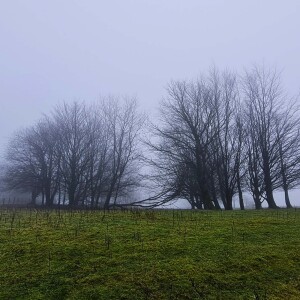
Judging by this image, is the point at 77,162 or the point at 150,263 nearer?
the point at 150,263

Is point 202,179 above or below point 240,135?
below

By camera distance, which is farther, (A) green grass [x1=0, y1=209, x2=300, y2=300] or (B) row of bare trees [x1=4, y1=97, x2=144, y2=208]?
(B) row of bare trees [x1=4, y1=97, x2=144, y2=208]

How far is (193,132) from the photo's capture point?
90.9ft

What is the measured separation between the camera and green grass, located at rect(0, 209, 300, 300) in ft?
18.1

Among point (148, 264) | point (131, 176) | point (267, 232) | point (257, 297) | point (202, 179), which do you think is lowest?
point (257, 297)

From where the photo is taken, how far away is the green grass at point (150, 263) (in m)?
5.53

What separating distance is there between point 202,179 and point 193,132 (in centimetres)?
385

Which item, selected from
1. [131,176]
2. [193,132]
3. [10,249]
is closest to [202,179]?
[193,132]

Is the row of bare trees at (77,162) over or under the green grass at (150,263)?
over

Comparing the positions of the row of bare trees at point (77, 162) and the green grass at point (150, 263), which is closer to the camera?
the green grass at point (150, 263)

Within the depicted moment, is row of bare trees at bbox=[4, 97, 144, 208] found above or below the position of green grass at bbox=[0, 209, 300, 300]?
above

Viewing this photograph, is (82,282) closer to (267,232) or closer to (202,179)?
(267,232)

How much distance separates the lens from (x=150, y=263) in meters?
6.42

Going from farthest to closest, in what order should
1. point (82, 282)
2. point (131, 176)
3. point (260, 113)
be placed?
point (131, 176), point (260, 113), point (82, 282)
